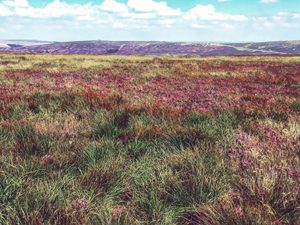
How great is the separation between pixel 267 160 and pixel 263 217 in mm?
1327

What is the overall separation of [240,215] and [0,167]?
2.52 metres

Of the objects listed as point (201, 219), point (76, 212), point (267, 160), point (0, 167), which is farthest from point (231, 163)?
point (0, 167)

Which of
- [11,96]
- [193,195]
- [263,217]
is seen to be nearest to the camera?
[263,217]

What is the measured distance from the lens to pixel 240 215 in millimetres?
2758

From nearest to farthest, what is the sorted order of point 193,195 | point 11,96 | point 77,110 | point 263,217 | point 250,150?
point 263,217
point 193,195
point 250,150
point 77,110
point 11,96

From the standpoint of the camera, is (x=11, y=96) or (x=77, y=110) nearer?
(x=77, y=110)

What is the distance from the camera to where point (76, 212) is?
114 inches

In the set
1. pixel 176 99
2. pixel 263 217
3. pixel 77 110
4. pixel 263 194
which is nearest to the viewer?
pixel 263 217

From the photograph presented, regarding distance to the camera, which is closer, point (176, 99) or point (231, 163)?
point (231, 163)

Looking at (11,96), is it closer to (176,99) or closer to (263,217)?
(176,99)

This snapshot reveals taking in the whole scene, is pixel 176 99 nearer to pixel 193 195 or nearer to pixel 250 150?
pixel 250 150

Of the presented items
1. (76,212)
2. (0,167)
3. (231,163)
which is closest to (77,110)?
(0,167)

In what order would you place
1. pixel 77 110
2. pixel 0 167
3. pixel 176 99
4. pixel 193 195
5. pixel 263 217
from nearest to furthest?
pixel 263 217 < pixel 193 195 < pixel 0 167 < pixel 77 110 < pixel 176 99

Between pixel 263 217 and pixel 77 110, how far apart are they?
5405 millimetres
